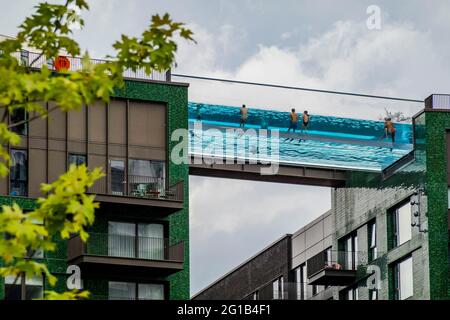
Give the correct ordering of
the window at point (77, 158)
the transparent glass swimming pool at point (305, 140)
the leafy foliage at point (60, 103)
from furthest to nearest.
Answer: the transparent glass swimming pool at point (305, 140) < the window at point (77, 158) < the leafy foliage at point (60, 103)

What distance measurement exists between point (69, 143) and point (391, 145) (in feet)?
51.5

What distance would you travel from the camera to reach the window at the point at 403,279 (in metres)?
61.8

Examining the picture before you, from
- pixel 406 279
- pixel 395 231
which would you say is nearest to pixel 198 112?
pixel 395 231

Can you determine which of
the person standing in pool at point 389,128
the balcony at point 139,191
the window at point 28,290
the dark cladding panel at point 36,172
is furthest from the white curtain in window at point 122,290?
the person standing in pool at point 389,128

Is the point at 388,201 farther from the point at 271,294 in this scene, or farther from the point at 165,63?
the point at 165,63

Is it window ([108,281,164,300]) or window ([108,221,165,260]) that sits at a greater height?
window ([108,221,165,260])

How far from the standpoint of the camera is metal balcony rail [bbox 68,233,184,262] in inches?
2146

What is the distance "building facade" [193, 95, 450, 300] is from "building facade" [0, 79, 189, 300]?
10722 millimetres

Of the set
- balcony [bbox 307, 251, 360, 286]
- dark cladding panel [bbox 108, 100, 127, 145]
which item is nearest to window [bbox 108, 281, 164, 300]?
dark cladding panel [bbox 108, 100, 127, 145]

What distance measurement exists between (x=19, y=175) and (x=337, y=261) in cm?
1908

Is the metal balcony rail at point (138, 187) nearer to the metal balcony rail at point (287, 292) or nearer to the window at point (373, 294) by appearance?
the metal balcony rail at point (287, 292)

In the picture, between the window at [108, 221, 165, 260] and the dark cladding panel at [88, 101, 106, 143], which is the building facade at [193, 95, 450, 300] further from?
the dark cladding panel at [88, 101, 106, 143]

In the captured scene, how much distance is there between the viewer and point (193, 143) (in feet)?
194

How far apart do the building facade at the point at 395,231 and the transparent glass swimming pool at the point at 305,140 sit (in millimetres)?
1031
